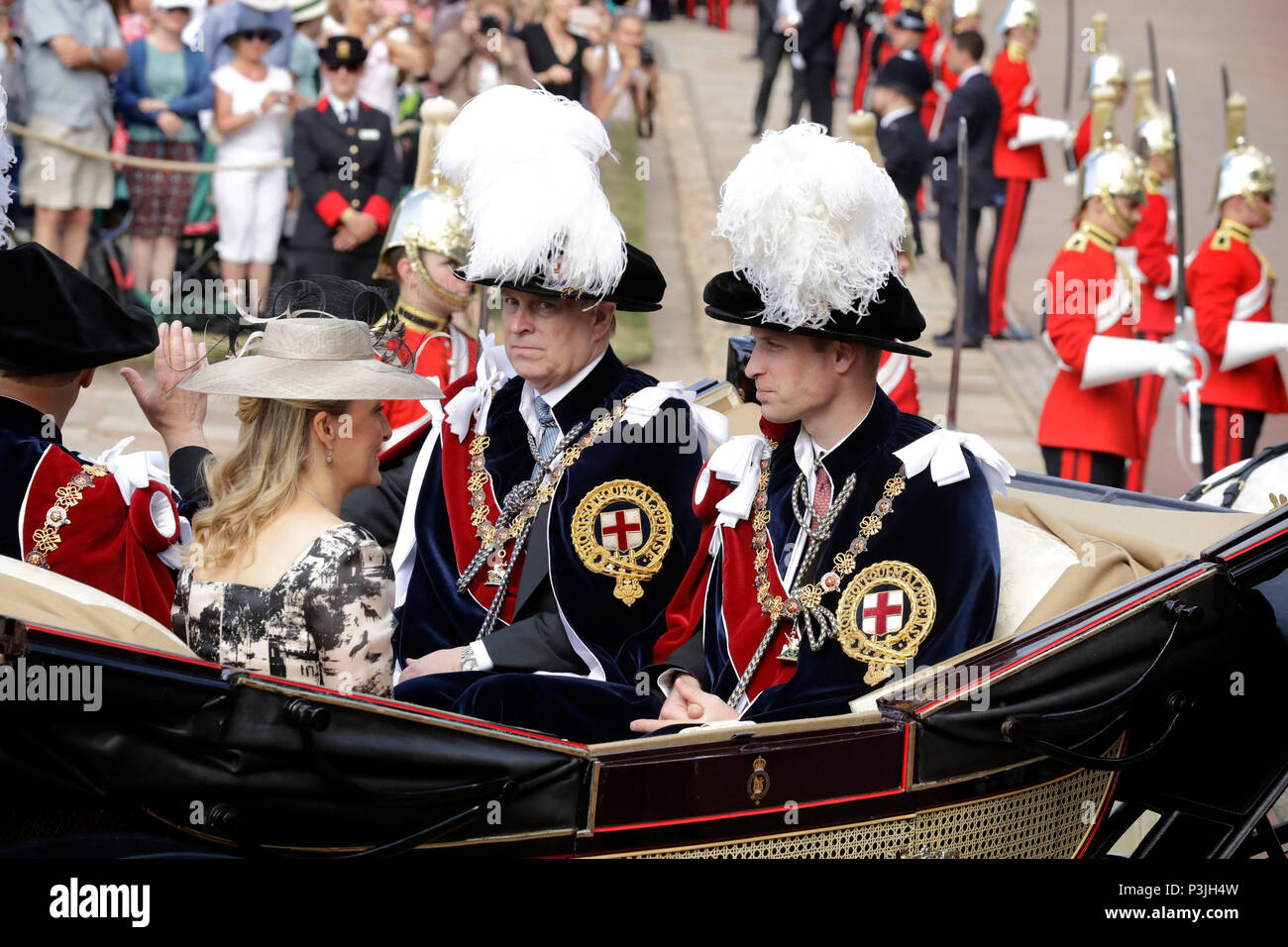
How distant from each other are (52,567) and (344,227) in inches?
218

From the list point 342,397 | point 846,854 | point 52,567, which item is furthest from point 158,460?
point 846,854

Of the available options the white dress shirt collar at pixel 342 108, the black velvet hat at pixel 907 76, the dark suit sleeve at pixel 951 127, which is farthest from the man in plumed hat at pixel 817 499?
the black velvet hat at pixel 907 76

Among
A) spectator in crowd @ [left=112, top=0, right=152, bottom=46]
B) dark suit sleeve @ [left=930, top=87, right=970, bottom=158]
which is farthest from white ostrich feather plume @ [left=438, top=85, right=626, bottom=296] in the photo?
dark suit sleeve @ [left=930, top=87, right=970, bottom=158]

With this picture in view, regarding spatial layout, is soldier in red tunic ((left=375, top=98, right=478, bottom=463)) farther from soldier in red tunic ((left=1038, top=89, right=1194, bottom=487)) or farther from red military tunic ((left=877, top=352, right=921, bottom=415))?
soldier in red tunic ((left=1038, top=89, right=1194, bottom=487))

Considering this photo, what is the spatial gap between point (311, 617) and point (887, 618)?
1122 millimetres

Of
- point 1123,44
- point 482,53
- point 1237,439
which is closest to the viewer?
point 1237,439

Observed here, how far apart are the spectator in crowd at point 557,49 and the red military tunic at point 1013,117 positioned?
9.43 ft

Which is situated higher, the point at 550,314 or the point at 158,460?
the point at 550,314

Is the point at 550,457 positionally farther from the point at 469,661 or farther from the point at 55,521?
the point at 55,521

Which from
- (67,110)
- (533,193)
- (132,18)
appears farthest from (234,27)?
(533,193)

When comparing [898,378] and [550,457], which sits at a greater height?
[898,378]

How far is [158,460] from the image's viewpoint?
10.9 feet

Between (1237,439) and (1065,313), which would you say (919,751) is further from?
(1237,439)

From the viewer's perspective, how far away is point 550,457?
3531 mm
